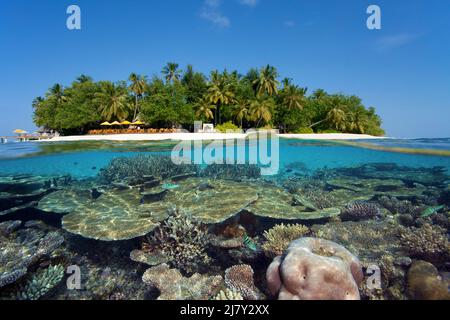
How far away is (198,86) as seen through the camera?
4581cm

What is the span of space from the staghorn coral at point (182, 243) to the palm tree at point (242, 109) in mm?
35222

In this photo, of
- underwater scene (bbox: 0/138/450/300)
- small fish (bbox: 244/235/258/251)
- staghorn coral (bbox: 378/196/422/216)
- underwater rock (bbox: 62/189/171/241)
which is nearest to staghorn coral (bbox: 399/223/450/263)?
underwater scene (bbox: 0/138/450/300)

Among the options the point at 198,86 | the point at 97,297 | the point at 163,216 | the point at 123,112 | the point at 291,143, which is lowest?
the point at 97,297

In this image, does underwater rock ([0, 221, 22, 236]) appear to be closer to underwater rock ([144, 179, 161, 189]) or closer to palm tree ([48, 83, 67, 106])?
underwater rock ([144, 179, 161, 189])

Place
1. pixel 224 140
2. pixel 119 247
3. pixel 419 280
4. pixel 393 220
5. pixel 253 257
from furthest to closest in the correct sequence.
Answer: pixel 224 140
pixel 393 220
pixel 119 247
pixel 253 257
pixel 419 280

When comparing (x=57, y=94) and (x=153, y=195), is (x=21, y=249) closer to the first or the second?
(x=153, y=195)

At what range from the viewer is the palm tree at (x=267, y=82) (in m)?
45.7

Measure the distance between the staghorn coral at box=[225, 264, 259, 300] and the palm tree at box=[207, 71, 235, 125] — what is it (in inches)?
1468

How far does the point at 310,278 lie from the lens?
4000mm

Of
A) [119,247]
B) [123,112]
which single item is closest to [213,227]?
[119,247]

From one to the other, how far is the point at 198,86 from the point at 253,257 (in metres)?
43.4

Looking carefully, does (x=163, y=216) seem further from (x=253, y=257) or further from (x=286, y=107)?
(x=286, y=107)

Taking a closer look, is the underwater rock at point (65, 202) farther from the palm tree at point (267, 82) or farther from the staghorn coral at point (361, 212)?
the palm tree at point (267, 82)
